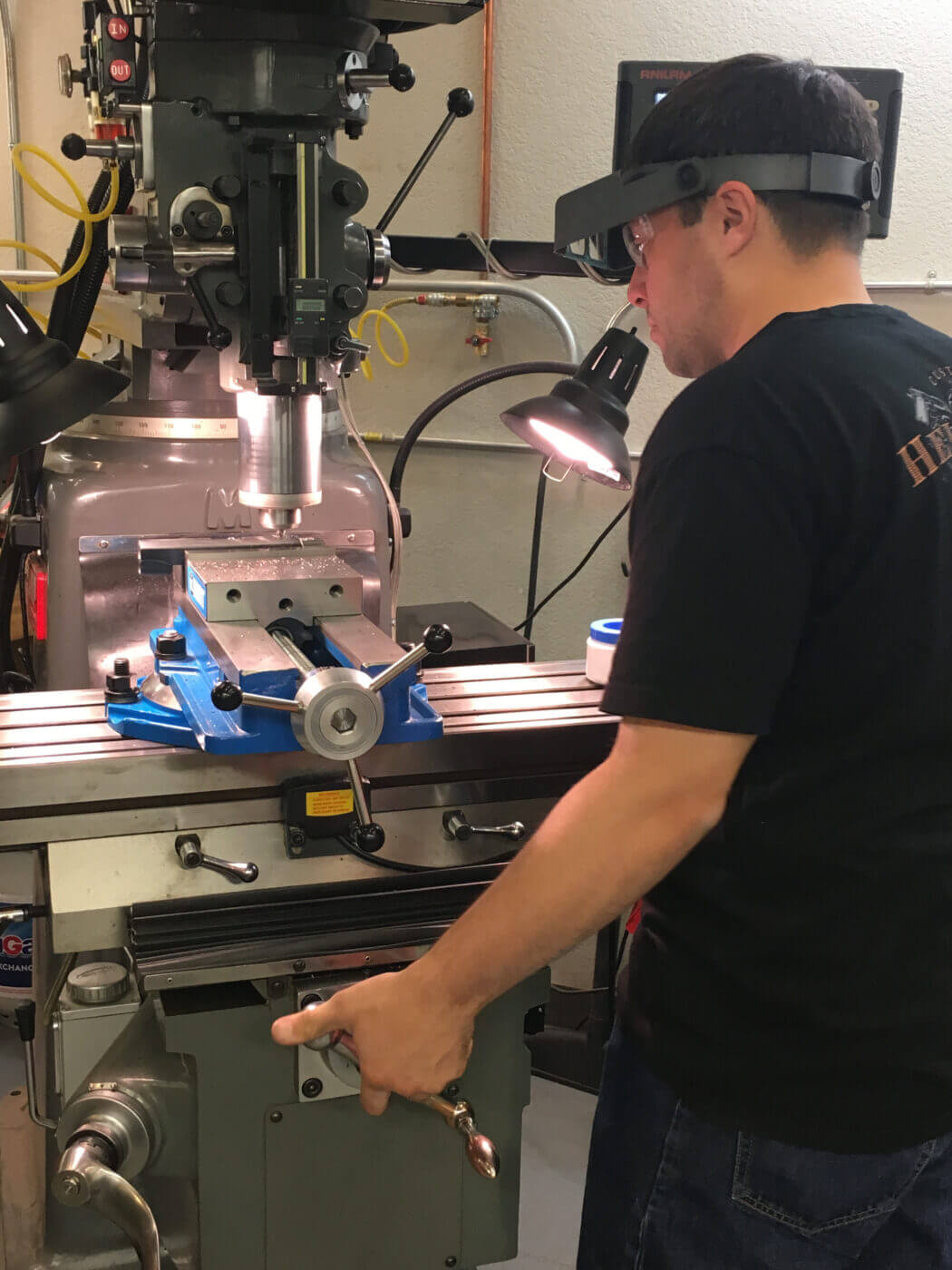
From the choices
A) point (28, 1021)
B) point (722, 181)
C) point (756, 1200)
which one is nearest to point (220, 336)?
point (722, 181)

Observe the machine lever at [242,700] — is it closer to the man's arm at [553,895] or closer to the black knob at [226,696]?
the black knob at [226,696]

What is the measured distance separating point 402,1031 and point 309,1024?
8 cm

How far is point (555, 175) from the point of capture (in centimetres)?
222

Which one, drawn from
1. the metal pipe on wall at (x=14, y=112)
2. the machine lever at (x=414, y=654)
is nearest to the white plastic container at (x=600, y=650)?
the machine lever at (x=414, y=654)

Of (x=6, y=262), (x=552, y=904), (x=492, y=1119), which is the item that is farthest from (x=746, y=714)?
(x=6, y=262)

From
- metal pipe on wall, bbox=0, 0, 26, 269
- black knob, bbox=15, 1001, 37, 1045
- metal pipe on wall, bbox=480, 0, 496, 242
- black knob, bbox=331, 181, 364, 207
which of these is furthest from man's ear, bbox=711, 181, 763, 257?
metal pipe on wall, bbox=0, 0, 26, 269

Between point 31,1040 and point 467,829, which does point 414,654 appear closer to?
point 467,829

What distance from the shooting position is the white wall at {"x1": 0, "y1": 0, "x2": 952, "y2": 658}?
2102 mm

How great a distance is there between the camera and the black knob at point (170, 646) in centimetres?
112

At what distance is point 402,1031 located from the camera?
880 mm

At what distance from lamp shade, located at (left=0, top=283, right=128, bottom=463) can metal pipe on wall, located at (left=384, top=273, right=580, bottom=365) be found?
1310 millimetres

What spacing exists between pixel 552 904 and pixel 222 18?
792mm

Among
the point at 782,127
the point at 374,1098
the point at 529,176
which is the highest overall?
the point at 529,176

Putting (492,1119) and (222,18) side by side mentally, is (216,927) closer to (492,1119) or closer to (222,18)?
(492,1119)
